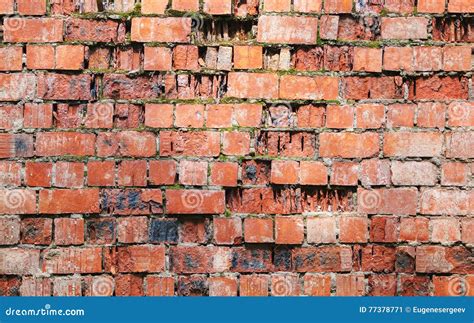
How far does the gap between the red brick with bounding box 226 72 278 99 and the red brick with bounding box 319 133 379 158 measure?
25cm

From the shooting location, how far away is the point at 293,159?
1653 millimetres

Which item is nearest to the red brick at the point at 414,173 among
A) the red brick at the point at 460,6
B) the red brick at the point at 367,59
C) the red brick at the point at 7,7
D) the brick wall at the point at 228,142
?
the brick wall at the point at 228,142

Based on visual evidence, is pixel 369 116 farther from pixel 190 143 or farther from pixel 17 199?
pixel 17 199

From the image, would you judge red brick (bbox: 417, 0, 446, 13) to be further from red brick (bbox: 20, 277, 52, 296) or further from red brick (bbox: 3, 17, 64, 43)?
red brick (bbox: 20, 277, 52, 296)

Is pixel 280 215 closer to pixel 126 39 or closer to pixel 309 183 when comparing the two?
pixel 309 183

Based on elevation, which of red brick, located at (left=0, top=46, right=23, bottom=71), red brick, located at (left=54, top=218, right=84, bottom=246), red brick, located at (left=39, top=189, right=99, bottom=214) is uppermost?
red brick, located at (left=0, top=46, right=23, bottom=71)

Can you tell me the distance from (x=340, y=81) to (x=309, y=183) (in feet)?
1.19

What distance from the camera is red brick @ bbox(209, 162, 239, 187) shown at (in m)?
1.64

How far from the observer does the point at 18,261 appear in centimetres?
165

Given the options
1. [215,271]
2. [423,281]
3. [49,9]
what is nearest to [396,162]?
[423,281]

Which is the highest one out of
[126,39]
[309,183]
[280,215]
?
[126,39]

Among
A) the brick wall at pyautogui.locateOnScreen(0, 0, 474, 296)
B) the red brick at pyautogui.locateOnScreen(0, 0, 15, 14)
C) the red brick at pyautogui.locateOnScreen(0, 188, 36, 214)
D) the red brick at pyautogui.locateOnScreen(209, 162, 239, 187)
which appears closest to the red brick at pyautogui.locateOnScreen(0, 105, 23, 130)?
the brick wall at pyautogui.locateOnScreen(0, 0, 474, 296)

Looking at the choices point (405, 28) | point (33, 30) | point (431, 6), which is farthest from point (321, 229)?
point (33, 30)

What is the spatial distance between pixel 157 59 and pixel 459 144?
1.06 metres
